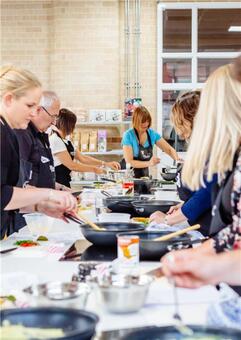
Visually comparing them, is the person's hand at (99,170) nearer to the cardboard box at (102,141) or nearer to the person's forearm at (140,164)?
the person's forearm at (140,164)

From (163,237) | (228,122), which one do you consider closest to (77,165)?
(163,237)

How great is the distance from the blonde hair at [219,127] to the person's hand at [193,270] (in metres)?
0.48

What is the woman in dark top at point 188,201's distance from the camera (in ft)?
10.2

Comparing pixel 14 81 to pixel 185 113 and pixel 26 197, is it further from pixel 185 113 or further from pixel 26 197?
pixel 185 113

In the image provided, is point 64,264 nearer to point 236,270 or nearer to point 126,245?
point 126,245

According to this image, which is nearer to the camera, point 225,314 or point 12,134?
point 225,314

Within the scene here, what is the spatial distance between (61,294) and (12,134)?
1484 mm

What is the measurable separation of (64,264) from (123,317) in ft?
2.47

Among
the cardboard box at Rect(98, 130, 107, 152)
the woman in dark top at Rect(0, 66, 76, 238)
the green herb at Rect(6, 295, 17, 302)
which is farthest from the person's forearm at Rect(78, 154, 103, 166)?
the green herb at Rect(6, 295, 17, 302)

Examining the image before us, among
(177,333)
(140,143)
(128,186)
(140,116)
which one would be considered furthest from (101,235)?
(140,143)

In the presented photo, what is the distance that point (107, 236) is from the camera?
2688 mm

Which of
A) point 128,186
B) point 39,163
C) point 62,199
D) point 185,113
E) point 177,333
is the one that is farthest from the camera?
point 128,186

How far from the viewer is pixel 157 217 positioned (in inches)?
131

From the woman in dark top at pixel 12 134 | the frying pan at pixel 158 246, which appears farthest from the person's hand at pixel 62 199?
the frying pan at pixel 158 246
